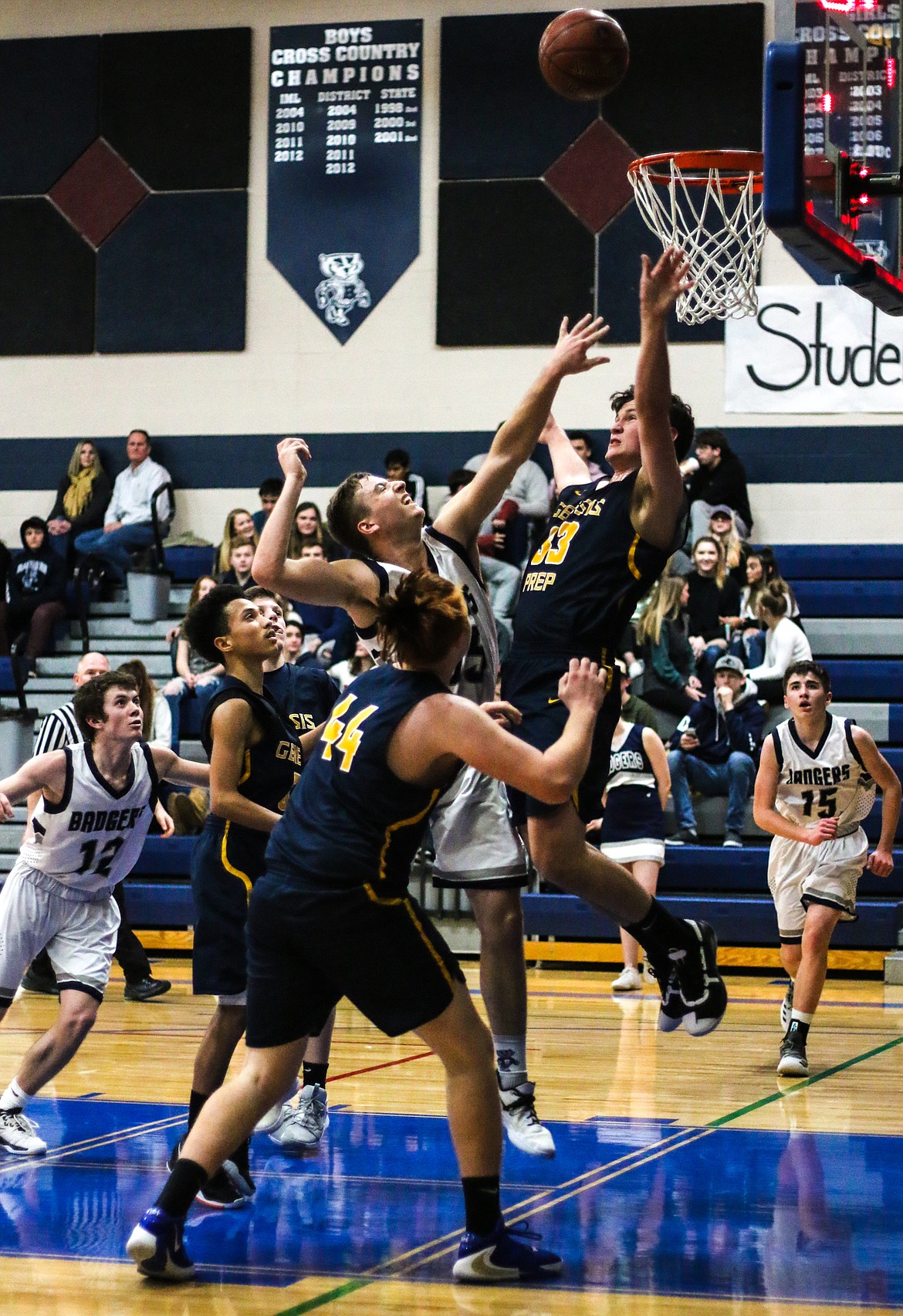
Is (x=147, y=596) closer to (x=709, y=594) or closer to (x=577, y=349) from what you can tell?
(x=709, y=594)

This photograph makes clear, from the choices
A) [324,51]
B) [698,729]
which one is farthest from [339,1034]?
[324,51]

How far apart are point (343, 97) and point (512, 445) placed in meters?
11.4

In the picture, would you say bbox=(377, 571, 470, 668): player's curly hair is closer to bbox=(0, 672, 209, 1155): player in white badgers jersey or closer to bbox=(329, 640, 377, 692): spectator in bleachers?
bbox=(0, 672, 209, 1155): player in white badgers jersey

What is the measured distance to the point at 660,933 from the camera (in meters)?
4.96

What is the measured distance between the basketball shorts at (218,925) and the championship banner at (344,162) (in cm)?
1121

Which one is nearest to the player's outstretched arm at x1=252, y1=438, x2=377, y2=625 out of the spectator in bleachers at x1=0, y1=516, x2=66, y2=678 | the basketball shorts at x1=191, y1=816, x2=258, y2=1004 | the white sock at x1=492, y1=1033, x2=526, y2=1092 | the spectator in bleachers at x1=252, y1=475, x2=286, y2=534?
the basketball shorts at x1=191, y1=816, x2=258, y2=1004

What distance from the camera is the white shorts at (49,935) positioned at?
556 centimetres

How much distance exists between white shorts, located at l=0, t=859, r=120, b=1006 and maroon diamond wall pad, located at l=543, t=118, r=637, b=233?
10.7 meters

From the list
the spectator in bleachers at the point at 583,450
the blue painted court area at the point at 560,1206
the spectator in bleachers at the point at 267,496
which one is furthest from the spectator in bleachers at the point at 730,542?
the blue painted court area at the point at 560,1206

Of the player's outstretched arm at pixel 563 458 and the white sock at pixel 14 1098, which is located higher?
the player's outstretched arm at pixel 563 458

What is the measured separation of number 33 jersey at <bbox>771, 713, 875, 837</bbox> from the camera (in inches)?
298

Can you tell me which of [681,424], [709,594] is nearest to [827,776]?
[681,424]

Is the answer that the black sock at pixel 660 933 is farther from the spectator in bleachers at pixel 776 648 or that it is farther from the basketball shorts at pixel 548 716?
the spectator in bleachers at pixel 776 648

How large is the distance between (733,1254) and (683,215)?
6991 millimetres
